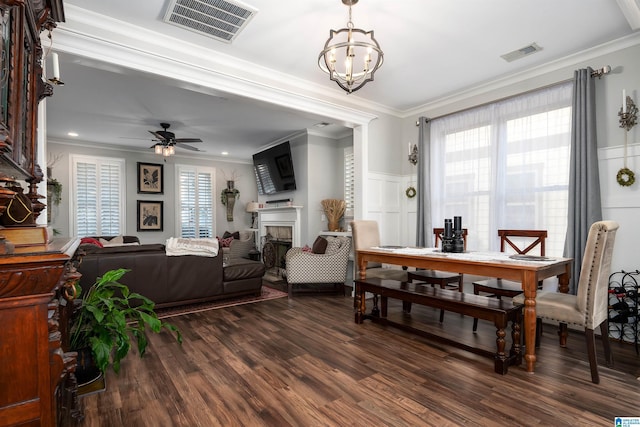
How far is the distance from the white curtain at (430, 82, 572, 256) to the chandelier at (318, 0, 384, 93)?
174cm

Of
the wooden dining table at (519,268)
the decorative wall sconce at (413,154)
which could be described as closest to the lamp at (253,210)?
the decorative wall sconce at (413,154)

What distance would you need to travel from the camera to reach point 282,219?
6.82 m

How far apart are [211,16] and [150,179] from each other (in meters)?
5.88

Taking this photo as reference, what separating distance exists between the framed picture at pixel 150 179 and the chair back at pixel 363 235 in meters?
5.71

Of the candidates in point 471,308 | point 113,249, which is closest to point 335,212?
point 113,249

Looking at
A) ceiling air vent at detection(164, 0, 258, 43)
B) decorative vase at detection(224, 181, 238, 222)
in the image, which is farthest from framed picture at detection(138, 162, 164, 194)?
ceiling air vent at detection(164, 0, 258, 43)

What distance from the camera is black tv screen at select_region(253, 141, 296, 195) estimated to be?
661cm

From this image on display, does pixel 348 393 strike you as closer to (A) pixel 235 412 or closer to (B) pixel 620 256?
(A) pixel 235 412

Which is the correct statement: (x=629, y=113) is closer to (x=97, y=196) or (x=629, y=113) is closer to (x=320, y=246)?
(x=320, y=246)

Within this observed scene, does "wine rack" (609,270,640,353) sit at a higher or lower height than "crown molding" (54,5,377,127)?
lower

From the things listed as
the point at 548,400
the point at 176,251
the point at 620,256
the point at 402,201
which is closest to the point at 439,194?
the point at 402,201

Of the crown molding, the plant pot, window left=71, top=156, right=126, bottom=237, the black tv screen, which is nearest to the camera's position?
the plant pot

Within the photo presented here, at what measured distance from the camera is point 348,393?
2113 mm

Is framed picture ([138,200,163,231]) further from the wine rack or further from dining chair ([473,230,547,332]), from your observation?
the wine rack
